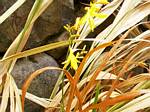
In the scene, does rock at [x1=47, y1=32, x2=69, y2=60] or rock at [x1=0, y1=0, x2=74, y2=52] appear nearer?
rock at [x1=0, y1=0, x2=74, y2=52]

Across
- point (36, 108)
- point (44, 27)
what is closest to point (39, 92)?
point (36, 108)

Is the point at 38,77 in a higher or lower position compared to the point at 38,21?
lower

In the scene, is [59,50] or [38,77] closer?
[38,77]

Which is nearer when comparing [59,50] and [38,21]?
[38,21]

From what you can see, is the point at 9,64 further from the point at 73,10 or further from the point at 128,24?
the point at 73,10
